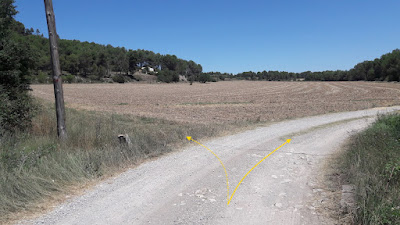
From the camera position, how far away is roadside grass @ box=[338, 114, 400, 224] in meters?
3.66

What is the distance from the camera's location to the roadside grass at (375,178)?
3664mm

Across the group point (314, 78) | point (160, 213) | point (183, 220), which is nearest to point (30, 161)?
point (160, 213)

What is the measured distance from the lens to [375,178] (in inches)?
191

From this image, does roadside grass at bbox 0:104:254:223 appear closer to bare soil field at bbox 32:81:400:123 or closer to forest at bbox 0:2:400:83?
bare soil field at bbox 32:81:400:123

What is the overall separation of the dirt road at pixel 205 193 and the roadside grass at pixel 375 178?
0.57 m

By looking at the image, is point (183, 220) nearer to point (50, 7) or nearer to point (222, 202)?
point (222, 202)

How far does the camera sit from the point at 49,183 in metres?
5.22

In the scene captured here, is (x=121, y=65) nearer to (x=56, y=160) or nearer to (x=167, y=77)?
(x=167, y=77)

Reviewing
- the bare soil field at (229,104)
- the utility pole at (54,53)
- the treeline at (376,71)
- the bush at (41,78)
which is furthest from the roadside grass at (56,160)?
the treeline at (376,71)

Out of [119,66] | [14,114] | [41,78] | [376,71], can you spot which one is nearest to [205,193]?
[14,114]

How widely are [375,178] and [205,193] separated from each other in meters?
3.11

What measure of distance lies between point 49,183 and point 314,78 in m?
206

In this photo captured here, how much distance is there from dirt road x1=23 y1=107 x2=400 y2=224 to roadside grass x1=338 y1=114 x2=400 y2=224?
1.88 ft

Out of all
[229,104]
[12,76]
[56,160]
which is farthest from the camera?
[229,104]
